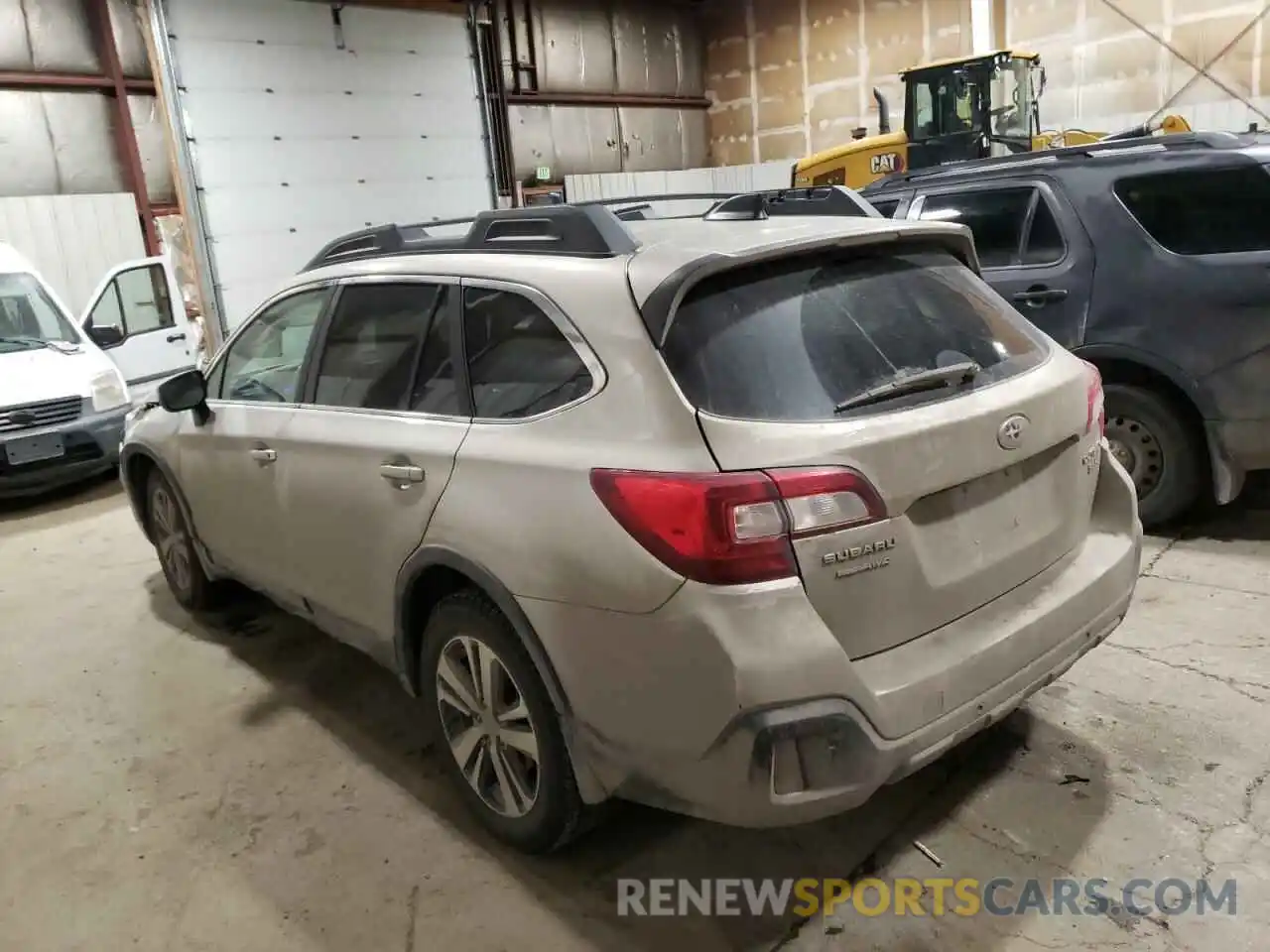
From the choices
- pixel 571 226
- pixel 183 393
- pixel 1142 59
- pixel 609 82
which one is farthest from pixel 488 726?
pixel 609 82

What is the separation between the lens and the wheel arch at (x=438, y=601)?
81.4 inches

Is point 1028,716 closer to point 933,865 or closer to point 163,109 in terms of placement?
point 933,865

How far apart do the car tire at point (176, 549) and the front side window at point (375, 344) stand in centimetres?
149

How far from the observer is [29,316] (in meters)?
7.20

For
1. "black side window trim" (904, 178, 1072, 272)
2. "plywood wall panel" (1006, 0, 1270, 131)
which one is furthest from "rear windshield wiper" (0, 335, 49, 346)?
"plywood wall panel" (1006, 0, 1270, 131)

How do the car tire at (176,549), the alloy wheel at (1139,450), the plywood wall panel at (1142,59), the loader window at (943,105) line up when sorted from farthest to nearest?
the plywood wall panel at (1142,59), the loader window at (943,105), the alloy wheel at (1139,450), the car tire at (176,549)

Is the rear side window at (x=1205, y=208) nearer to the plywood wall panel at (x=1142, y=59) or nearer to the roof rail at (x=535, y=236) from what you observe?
the roof rail at (x=535, y=236)

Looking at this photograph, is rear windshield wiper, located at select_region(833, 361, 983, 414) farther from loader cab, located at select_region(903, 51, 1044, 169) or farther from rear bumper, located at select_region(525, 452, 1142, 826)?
loader cab, located at select_region(903, 51, 1044, 169)

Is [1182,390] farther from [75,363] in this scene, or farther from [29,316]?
[29,316]

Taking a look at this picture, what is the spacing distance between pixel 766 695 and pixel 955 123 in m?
10.7

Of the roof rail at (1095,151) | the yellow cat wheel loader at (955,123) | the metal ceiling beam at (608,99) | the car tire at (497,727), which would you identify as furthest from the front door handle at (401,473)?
the metal ceiling beam at (608,99)

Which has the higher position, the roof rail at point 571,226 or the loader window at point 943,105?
the loader window at point 943,105

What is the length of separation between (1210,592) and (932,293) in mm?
2221

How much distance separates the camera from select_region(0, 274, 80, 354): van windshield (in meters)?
7.09
